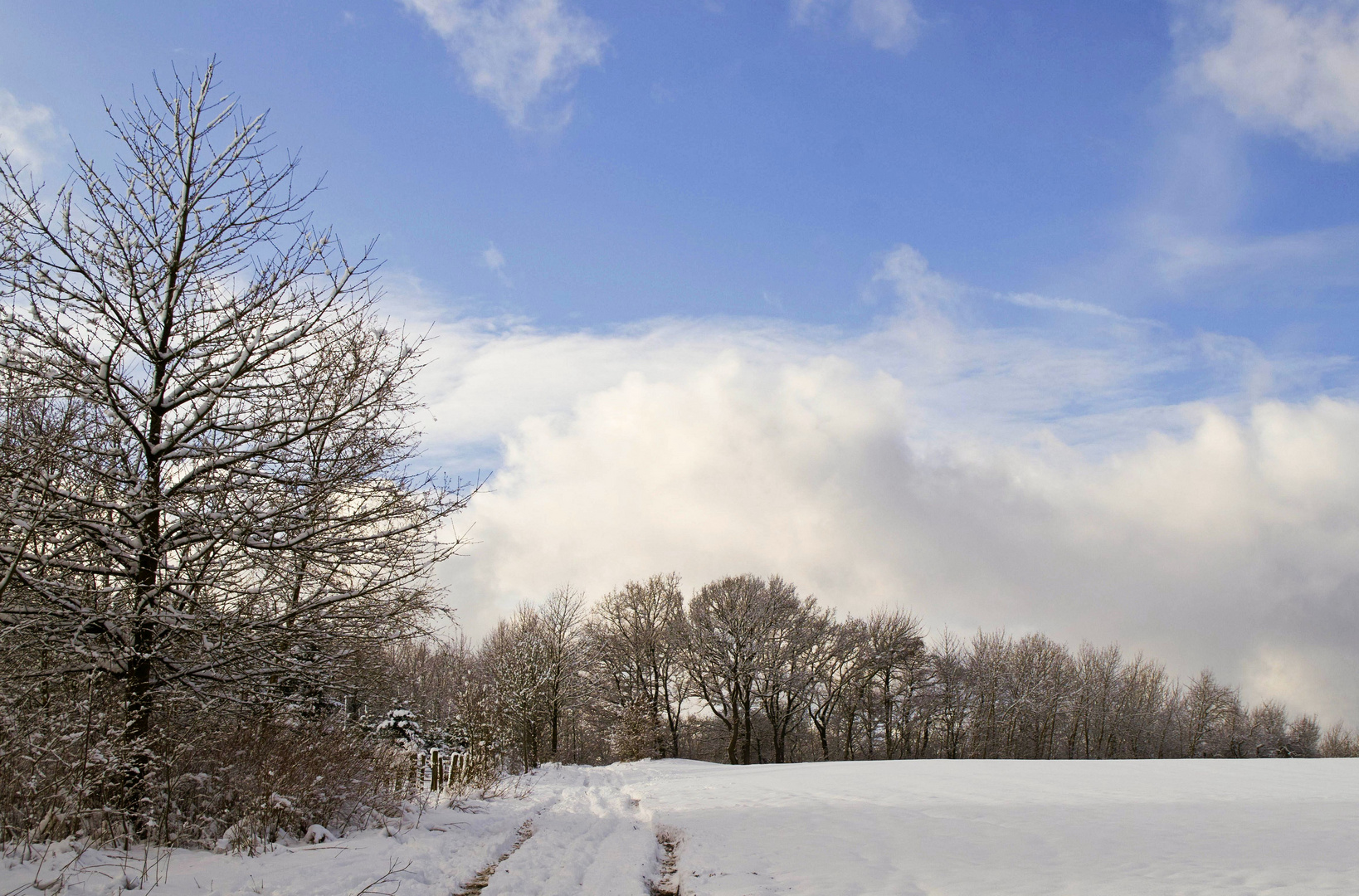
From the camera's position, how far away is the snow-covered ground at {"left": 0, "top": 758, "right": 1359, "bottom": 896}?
7.04 metres

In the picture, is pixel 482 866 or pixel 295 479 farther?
pixel 295 479

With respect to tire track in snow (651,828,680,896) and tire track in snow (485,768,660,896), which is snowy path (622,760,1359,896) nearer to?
tire track in snow (651,828,680,896)

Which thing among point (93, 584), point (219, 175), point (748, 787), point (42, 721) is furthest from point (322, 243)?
point (748, 787)

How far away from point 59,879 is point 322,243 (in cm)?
688

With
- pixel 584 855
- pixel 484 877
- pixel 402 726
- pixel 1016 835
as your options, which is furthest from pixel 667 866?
pixel 402 726

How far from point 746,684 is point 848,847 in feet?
119

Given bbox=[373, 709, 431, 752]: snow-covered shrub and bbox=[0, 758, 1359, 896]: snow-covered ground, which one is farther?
bbox=[373, 709, 431, 752]: snow-covered shrub

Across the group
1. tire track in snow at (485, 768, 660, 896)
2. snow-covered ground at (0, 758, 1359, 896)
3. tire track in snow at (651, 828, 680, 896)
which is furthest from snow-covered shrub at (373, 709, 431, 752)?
tire track in snow at (651, 828, 680, 896)

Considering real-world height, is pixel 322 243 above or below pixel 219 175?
below

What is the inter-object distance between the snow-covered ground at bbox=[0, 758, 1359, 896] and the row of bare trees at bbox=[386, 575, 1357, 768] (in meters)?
24.0

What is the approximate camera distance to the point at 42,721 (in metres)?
7.70

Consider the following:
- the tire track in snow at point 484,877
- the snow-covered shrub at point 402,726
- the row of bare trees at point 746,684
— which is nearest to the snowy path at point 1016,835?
the tire track in snow at point 484,877

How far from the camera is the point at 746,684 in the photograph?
44.5 metres

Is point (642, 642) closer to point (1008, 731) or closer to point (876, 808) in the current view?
point (1008, 731)
